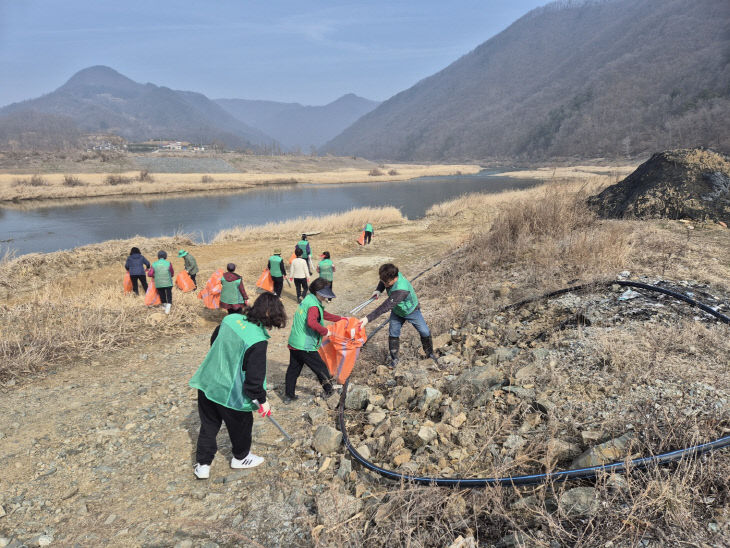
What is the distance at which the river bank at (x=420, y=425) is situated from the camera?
95.3 inches

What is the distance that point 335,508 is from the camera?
8.98 ft

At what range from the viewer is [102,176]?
54.7m

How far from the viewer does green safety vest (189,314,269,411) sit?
3.13 m

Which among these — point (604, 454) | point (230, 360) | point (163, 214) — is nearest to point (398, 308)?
point (230, 360)

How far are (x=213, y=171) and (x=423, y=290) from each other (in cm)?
7448

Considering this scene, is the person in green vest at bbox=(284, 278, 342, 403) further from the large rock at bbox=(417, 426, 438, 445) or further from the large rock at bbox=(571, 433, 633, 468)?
the large rock at bbox=(571, 433, 633, 468)

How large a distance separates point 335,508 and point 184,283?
26.2 ft

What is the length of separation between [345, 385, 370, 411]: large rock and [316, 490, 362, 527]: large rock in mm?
1319

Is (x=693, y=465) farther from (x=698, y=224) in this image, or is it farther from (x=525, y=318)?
(x=698, y=224)

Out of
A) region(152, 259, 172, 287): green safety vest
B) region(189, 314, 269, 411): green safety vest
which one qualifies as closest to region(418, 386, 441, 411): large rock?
region(189, 314, 269, 411): green safety vest

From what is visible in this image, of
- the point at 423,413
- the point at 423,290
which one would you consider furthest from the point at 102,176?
the point at 423,413

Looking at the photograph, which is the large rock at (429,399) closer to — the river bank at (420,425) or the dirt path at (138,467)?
the river bank at (420,425)

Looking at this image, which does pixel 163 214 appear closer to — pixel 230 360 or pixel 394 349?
pixel 394 349

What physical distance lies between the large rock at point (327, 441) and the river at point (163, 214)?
1627cm
